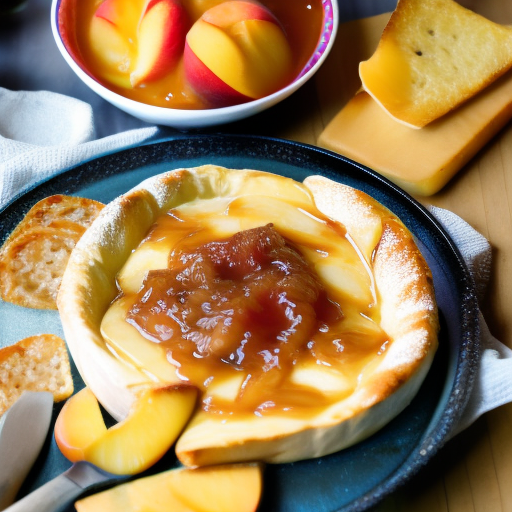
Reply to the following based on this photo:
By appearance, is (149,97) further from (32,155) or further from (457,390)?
(457,390)

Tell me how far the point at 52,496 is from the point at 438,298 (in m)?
1.25

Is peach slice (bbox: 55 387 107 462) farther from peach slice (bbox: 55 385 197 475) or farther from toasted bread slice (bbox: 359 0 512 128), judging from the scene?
toasted bread slice (bbox: 359 0 512 128)

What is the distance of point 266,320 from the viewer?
1.72 meters

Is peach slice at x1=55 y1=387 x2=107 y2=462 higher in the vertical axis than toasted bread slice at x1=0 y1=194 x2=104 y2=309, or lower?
lower

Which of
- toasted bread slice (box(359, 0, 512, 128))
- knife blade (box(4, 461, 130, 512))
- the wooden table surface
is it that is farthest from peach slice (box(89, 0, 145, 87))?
knife blade (box(4, 461, 130, 512))

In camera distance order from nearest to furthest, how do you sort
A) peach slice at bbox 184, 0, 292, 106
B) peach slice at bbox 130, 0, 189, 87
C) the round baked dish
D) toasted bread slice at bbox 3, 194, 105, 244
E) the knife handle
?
the knife handle, the round baked dish, toasted bread slice at bbox 3, 194, 105, 244, peach slice at bbox 184, 0, 292, 106, peach slice at bbox 130, 0, 189, 87

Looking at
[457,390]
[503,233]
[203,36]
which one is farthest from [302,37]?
[457,390]

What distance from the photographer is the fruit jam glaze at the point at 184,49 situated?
8.30 feet

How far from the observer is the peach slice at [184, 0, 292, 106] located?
2.51 meters

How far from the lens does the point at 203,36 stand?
2.53 meters

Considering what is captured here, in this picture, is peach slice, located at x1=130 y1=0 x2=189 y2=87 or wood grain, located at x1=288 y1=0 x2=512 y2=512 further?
peach slice, located at x1=130 y1=0 x2=189 y2=87

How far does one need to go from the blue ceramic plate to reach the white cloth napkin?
0.23ft

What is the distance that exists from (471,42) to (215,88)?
119 cm

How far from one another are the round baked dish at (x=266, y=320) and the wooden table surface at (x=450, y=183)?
26 cm
